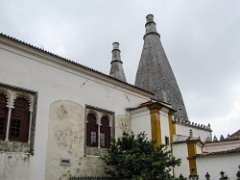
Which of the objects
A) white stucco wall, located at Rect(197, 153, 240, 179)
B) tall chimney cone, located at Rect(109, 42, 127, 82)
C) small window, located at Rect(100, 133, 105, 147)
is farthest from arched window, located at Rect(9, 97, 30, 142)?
tall chimney cone, located at Rect(109, 42, 127, 82)

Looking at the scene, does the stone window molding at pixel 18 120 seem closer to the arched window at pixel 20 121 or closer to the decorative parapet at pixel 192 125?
the arched window at pixel 20 121

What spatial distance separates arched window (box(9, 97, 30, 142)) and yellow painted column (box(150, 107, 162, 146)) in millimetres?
7026

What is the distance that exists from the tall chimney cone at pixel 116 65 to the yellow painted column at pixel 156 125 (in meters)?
23.9

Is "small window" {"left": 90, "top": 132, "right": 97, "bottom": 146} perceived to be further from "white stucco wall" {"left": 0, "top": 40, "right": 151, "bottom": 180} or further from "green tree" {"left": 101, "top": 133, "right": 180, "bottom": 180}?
"white stucco wall" {"left": 0, "top": 40, "right": 151, "bottom": 180}

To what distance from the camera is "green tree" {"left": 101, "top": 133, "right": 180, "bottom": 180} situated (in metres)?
12.4

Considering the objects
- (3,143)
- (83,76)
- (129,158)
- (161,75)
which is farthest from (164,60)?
(3,143)

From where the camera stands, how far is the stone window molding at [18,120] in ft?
37.7

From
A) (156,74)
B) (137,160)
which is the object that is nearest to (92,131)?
(137,160)

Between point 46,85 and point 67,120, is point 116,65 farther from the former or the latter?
point 46,85

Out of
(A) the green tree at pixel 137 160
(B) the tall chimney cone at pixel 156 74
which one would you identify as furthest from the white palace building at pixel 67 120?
(B) the tall chimney cone at pixel 156 74

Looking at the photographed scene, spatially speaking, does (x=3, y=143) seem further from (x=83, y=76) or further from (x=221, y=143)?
(x=221, y=143)

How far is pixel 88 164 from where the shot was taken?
547 inches

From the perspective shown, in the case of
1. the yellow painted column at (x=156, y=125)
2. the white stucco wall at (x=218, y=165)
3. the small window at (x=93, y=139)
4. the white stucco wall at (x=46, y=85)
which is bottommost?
the white stucco wall at (x=218, y=165)

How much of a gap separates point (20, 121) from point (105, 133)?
16.0ft
